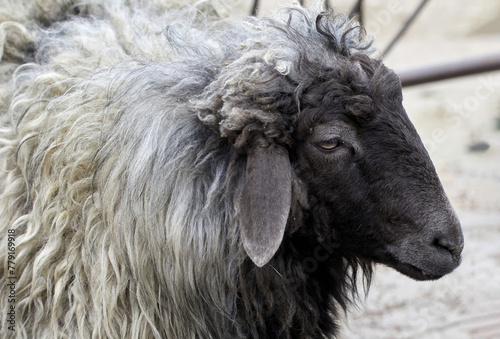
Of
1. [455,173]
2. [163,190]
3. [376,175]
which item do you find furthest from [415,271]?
[455,173]

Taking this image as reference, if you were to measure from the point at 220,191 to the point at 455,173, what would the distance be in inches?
173

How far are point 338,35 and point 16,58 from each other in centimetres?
148

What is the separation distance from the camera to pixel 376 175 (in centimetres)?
214

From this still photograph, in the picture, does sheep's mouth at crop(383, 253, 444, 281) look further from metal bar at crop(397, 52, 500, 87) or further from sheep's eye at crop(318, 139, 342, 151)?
metal bar at crop(397, 52, 500, 87)

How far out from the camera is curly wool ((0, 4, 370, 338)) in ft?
7.11

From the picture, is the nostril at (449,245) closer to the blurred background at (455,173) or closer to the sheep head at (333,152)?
the sheep head at (333,152)

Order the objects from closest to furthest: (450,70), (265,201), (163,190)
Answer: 1. (265,201)
2. (163,190)
3. (450,70)

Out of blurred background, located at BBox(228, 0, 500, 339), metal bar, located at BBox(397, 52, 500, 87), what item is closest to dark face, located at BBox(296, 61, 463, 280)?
blurred background, located at BBox(228, 0, 500, 339)

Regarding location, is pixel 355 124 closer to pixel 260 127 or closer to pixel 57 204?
pixel 260 127

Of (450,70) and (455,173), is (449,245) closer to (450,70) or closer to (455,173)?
(450,70)

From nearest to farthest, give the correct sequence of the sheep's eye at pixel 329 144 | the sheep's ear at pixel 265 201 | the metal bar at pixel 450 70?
the sheep's ear at pixel 265 201, the sheep's eye at pixel 329 144, the metal bar at pixel 450 70

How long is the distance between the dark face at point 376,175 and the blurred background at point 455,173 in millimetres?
669

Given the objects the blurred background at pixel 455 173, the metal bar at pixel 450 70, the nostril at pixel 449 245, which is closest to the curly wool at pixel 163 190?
the nostril at pixel 449 245

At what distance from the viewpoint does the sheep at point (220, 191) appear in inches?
83.7
